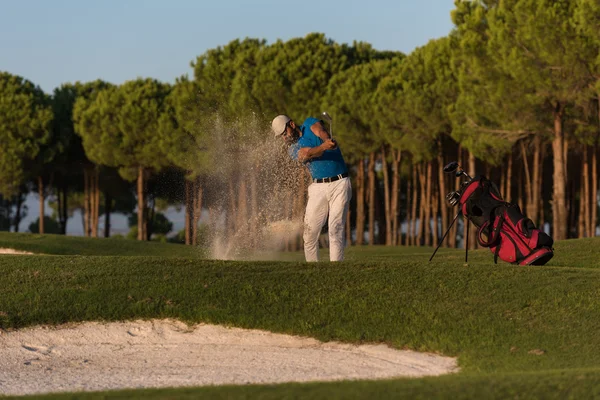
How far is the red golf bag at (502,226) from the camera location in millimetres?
14453

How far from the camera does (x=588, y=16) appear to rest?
29781 millimetres

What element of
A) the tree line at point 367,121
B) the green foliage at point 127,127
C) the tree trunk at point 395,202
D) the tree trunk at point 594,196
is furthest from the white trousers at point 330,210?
the green foliage at point 127,127

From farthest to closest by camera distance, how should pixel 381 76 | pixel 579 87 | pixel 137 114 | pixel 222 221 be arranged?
pixel 137 114
pixel 381 76
pixel 579 87
pixel 222 221

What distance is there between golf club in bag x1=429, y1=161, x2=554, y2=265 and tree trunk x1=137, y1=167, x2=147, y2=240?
39801 millimetres

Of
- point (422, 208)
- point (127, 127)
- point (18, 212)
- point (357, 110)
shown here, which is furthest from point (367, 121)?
point (18, 212)

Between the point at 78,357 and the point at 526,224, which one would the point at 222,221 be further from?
the point at 78,357

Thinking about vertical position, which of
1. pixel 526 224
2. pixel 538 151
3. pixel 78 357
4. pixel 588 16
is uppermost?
pixel 588 16

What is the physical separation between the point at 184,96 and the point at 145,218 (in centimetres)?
848

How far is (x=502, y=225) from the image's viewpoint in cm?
1447

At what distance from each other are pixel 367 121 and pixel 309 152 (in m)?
32.1

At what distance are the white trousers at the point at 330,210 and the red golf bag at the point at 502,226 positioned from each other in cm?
195

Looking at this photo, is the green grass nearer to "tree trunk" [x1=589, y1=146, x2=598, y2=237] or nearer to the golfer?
the golfer

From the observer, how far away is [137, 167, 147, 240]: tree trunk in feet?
175

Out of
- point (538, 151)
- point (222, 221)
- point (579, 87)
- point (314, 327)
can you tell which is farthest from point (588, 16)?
point (314, 327)
